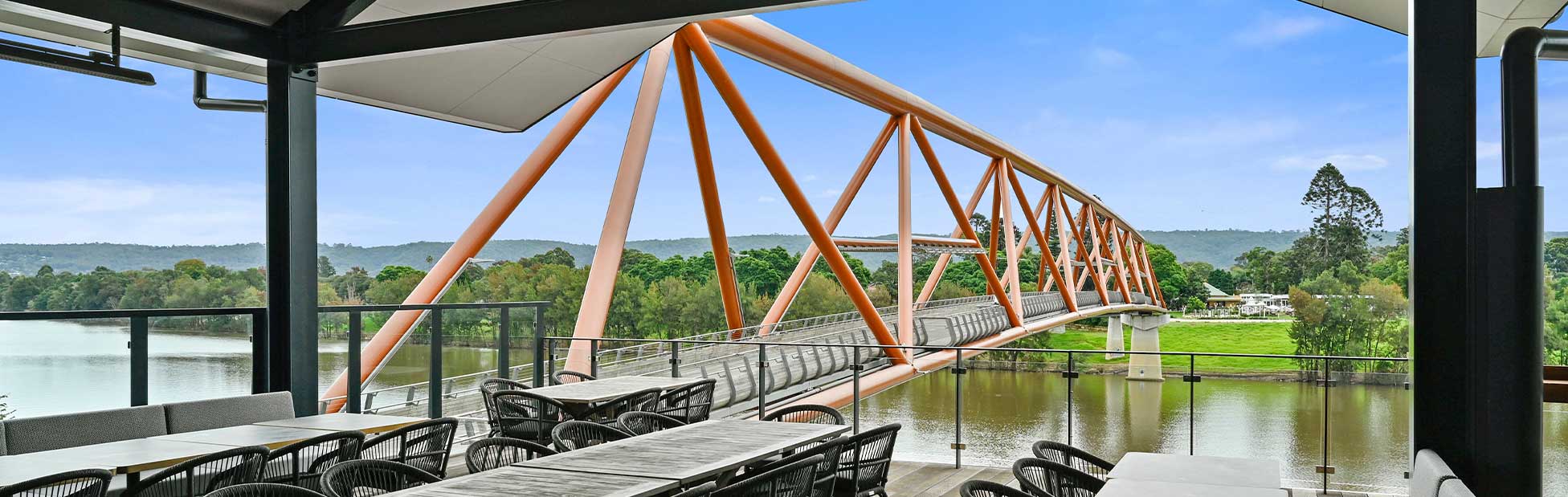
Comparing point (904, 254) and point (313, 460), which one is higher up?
point (904, 254)

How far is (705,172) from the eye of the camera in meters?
14.9

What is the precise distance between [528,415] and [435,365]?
1.98 meters

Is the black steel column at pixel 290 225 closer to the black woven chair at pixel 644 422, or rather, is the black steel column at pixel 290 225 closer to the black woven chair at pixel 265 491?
the black woven chair at pixel 644 422

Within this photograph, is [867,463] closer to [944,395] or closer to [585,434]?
[585,434]

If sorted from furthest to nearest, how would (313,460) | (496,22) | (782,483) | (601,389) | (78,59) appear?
(601,389) → (496,22) → (78,59) → (313,460) → (782,483)

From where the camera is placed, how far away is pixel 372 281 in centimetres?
5891

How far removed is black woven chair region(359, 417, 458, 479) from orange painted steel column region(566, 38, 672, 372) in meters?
5.89

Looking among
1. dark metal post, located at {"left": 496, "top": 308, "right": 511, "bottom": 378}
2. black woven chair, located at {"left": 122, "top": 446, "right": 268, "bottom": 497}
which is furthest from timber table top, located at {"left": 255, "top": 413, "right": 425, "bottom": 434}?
dark metal post, located at {"left": 496, "top": 308, "right": 511, "bottom": 378}

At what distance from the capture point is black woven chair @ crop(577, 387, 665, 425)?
260 inches

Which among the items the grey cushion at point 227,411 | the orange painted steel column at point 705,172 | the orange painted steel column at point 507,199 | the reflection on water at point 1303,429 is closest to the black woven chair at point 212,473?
the grey cushion at point 227,411

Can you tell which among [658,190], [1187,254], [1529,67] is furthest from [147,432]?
[1187,254]

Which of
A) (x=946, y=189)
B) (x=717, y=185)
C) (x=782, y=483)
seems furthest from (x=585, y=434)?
(x=946, y=189)

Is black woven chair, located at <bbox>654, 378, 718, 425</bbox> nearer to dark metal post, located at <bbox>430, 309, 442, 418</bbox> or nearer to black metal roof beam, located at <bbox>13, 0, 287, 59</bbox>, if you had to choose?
dark metal post, located at <bbox>430, 309, 442, 418</bbox>

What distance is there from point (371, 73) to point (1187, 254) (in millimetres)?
90351
